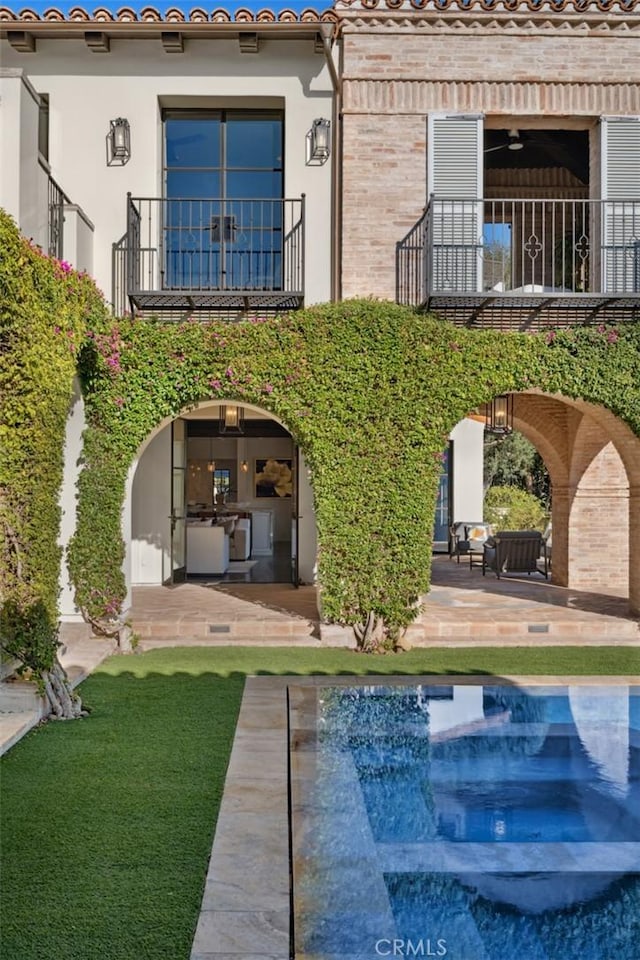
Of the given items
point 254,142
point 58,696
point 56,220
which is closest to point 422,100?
point 254,142

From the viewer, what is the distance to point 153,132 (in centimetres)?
1140

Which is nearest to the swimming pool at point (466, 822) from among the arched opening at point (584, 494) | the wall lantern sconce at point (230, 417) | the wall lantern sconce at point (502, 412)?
the arched opening at point (584, 494)

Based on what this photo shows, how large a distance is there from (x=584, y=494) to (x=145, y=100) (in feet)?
30.2

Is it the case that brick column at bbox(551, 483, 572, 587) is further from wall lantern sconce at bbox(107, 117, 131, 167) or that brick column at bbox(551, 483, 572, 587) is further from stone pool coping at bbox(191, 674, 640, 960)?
wall lantern sconce at bbox(107, 117, 131, 167)

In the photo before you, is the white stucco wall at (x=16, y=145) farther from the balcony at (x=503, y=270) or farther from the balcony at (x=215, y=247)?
the balcony at (x=503, y=270)

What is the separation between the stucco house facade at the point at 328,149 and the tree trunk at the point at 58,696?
3506mm

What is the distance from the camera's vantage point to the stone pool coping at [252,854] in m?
3.06

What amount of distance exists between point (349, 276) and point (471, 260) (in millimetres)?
1626

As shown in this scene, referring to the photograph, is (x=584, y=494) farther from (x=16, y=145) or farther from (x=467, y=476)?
(x=16, y=145)

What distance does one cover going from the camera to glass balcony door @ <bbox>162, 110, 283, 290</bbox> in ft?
38.2

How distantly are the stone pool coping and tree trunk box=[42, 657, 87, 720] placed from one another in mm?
1343

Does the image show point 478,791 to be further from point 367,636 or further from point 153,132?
point 153,132

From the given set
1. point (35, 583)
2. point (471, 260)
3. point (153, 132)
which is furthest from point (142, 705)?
point (153, 132)

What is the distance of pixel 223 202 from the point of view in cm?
1166
